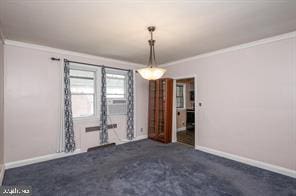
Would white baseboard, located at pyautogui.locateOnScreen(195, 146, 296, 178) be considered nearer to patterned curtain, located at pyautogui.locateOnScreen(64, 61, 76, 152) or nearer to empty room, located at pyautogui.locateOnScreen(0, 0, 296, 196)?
empty room, located at pyautogui.locateOnScreen(0, 0, 296, 196)

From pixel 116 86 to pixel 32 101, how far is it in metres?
2.22

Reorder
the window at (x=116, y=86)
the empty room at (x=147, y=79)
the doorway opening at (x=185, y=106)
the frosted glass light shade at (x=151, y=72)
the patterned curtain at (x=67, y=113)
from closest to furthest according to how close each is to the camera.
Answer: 1. the empty room at (x=147, y=79)
2. the frosted glass light shade at (x=151, y=72)
3. the patterned curtain at (x=67, y=113)
4. the window at (x=116, y=86)
5. the doorway opening at (x=185, y=106)

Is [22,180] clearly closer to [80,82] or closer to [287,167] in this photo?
[80,82]

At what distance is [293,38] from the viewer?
2838 mm

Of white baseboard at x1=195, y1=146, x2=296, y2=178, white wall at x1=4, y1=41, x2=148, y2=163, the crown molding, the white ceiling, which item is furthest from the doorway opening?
white wall at x1=4, y1=41, x2=148, y2=163

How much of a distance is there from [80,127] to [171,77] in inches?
124

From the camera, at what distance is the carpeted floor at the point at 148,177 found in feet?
7.98

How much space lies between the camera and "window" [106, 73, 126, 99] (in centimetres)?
484

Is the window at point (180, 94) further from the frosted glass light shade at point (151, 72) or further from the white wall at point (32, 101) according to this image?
the frosted glass light shade at point (151, 72)

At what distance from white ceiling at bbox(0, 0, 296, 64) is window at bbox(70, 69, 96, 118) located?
0.90 meters

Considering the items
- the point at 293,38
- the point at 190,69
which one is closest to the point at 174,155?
the point at 190,69

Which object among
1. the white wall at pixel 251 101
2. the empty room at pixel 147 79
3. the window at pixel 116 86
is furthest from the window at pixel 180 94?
the window at pixel 116 86

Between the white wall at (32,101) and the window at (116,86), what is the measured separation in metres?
1.09

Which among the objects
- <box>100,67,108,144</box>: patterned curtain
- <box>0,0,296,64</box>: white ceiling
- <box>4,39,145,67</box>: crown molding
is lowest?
<box>100,67,108,144</box>: patterned curtain
